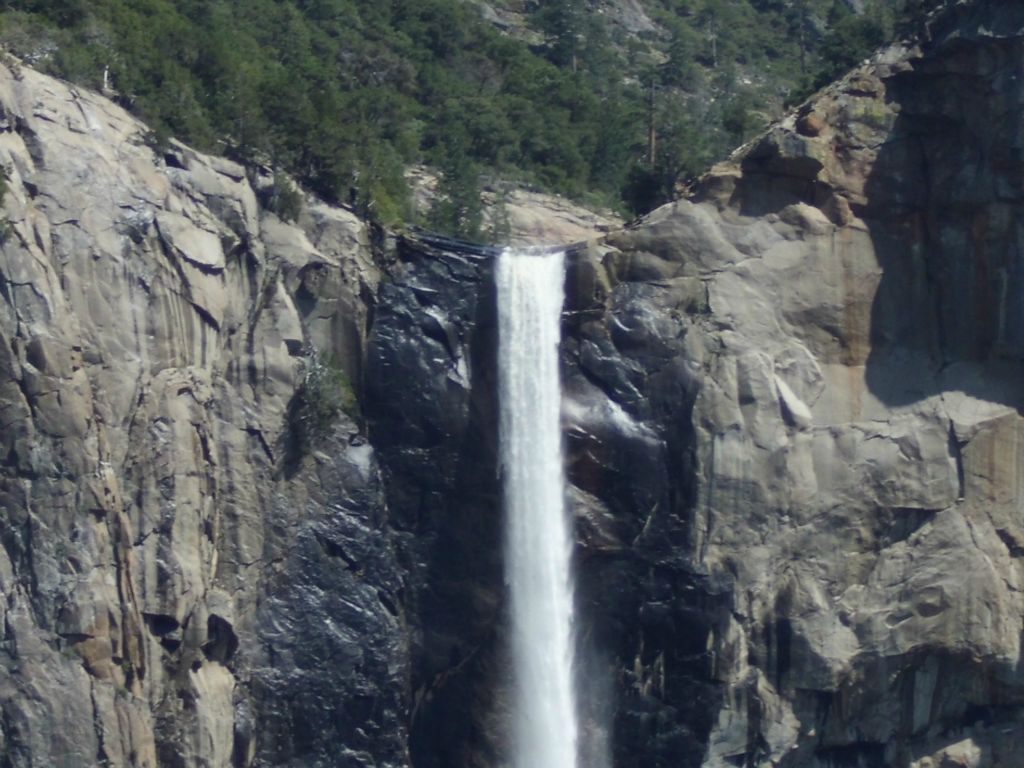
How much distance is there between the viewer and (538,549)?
44.0m

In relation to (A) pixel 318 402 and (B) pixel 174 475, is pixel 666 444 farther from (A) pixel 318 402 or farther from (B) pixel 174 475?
(B) pixel 174 475

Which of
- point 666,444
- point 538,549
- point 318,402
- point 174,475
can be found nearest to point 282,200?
point 318,402

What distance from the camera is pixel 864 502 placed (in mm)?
43562

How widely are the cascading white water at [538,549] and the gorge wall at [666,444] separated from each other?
0.38 m

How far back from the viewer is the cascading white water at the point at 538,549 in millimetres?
43750

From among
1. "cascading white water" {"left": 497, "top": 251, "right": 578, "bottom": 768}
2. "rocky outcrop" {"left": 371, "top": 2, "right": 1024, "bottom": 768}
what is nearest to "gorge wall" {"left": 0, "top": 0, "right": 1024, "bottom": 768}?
"rocky outcrop" {"left": 371, "top": 2, "right": 1024, "bottom": 768}

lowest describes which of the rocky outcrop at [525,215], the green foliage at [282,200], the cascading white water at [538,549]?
the cascading white water at [538,549]

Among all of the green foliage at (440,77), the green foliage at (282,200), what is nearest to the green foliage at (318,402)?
the green foliage at (282,200)

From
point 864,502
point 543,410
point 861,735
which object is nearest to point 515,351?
point 543,410

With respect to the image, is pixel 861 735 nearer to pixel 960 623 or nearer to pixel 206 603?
pixel 960 623

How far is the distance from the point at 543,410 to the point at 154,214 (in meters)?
9.48

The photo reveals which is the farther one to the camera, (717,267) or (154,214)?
(717,267)

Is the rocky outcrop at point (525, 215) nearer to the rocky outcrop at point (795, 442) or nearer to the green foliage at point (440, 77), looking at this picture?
the green foliage at point (440, 77)

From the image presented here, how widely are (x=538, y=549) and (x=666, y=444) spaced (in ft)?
11.9
